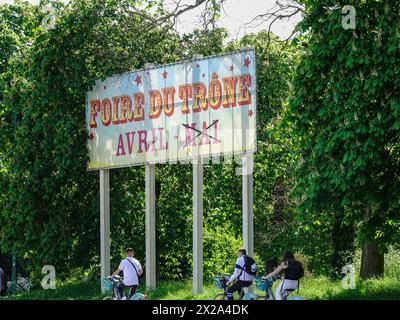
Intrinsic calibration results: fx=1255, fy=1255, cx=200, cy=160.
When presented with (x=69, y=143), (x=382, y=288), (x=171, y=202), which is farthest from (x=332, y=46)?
(x=171, y=202)

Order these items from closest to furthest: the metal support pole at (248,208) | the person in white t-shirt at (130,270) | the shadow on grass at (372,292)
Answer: the person in white t-shirt at (130,270)
the shadow on grass at (372,292)
the metal support pole at (248,208)

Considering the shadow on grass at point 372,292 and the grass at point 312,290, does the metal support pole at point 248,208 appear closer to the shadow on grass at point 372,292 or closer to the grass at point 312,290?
the grass at point 312,290

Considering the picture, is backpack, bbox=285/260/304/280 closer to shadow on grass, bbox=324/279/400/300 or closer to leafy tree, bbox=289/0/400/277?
leafy tree, bbox=289/0/400/277

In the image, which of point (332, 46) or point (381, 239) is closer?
point (332, 46)

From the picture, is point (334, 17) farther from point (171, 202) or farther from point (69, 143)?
point (171, 202)

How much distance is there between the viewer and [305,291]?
3123cm

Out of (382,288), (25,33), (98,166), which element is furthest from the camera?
(25,33)

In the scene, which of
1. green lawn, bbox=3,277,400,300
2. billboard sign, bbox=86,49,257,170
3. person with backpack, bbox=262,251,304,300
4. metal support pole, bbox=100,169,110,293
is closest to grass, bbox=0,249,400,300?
green lawn, bbox=3,277,400,300

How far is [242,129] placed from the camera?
1238 inches

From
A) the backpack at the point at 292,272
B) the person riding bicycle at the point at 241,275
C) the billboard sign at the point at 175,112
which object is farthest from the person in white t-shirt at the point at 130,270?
the billboard sign at the point at 175,112

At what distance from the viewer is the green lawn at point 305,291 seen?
97.2 ft

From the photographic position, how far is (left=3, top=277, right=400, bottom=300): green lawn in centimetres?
2962

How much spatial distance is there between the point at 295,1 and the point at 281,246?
55.5 feet

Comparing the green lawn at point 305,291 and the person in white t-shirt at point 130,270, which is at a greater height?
the person in white t-shirt at point 130,270
